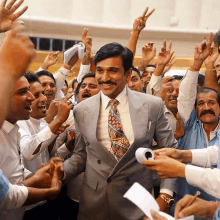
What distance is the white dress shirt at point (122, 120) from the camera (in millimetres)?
1920

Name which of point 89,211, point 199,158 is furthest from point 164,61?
point 89,211

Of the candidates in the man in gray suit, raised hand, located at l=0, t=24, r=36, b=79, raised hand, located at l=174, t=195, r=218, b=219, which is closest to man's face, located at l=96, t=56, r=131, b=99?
the man in gray suit

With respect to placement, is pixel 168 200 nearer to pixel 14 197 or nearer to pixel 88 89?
pixel 14 197

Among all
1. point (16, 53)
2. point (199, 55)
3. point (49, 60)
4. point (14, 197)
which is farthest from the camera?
point (49, 60)

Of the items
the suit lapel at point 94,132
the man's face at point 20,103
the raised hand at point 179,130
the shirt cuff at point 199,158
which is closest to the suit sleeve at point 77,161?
the suit lapel at point 94,132

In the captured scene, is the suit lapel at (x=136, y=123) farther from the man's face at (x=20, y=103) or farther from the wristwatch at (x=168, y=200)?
the man's face at (x=20, y=103)

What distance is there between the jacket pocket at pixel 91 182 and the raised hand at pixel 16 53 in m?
1.17

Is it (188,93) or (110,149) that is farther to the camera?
(188,93)

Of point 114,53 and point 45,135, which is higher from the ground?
point 114,53

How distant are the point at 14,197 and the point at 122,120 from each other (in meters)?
0.77

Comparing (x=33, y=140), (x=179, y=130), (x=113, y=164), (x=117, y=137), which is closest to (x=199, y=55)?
(x=179, y=130)

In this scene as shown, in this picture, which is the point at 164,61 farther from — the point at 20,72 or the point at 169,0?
the point at 169,0

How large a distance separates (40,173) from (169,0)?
7.31 metres

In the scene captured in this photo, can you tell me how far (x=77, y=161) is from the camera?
6.70ft
